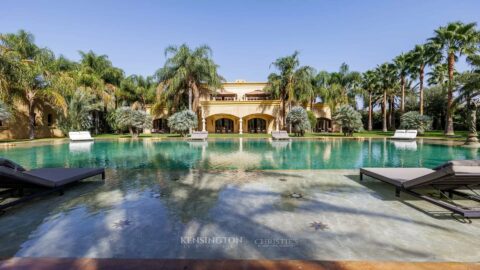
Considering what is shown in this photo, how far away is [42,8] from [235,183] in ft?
53.8

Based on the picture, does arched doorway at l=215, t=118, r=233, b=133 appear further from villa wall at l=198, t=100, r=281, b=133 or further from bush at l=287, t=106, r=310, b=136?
bush at l=287, t=106, r=310, b=136

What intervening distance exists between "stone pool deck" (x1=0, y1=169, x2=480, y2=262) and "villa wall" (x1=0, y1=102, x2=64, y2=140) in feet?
94.6

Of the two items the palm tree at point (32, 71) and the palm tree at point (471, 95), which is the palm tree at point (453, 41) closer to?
the palm tree at point (471, 95)

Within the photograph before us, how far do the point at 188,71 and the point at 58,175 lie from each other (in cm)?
2320

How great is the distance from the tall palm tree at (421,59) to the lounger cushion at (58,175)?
32948 millimetres

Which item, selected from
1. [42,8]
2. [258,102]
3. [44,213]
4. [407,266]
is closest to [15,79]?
[42,8]

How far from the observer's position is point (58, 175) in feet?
18.5

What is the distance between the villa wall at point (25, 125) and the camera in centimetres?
2606

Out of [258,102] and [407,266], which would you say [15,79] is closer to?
[258,102]

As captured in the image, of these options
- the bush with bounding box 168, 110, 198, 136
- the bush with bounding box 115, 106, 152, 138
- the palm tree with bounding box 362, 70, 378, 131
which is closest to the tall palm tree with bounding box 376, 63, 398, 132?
the palm tree with bounding box 362, 70, 378, 131

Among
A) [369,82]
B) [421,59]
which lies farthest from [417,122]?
[369,82]

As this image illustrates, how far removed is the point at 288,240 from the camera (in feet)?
10.3

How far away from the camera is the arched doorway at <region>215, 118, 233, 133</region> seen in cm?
3747

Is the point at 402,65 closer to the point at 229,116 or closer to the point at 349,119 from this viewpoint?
the point at 349,119
